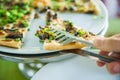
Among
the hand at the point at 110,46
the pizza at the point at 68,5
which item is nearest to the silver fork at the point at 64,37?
the hand at the point at 110,46

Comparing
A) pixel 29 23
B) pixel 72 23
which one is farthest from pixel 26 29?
pixel 72 23

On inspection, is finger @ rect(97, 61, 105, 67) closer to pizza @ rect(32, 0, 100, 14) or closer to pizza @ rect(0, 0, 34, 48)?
pizza @ rect(0, 0, 34, 48)

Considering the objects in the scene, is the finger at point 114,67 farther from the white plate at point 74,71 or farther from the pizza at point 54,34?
the pizza at point 54,34

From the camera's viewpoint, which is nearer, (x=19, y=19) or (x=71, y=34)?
(x=71, y=34)

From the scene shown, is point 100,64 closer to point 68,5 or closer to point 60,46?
point 60,46

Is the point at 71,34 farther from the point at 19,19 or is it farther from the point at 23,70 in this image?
the point at 19,19

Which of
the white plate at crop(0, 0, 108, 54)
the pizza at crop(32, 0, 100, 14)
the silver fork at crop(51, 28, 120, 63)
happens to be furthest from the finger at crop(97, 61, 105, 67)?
the pizza at crop(32, 0, 100, 14)

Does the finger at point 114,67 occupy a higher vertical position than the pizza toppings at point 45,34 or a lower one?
lower
